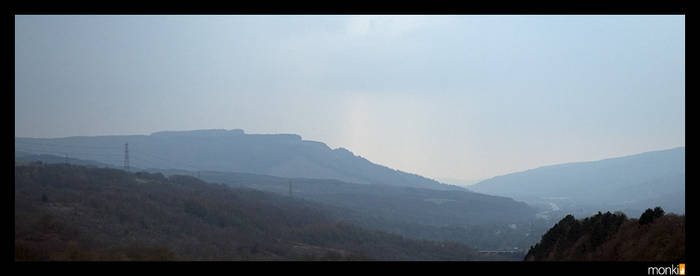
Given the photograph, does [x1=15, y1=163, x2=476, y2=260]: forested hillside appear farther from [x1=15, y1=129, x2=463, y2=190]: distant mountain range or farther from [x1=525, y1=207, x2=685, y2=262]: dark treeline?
[x1=15, y1=129, x2=463, y2=190]: distant mountain range

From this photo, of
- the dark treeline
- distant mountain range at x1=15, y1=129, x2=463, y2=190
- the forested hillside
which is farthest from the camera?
distant mountain range at x1=15, y1=129, x2=463, y2=190

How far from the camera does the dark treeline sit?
48.9 feet

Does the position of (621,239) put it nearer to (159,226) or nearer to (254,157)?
(159,226)

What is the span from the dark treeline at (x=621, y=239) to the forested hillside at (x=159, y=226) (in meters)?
7.70
